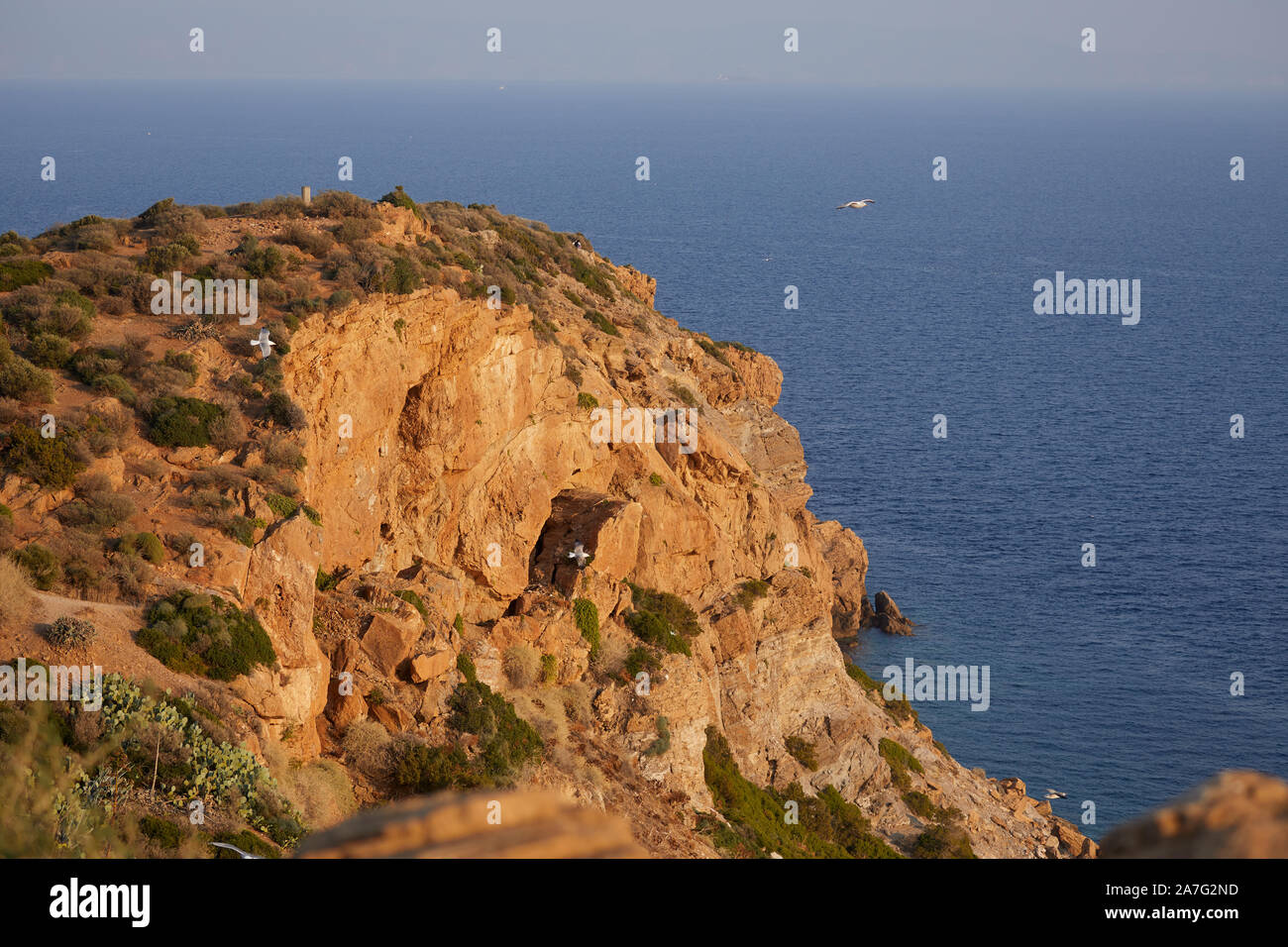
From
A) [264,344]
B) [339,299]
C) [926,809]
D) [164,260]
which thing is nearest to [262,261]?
[164,260]

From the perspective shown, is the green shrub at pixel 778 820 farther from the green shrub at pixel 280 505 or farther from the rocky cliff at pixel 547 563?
the green shrub at pixel 280 505

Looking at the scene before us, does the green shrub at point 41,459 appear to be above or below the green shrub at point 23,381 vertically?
below

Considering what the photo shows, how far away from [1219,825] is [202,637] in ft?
57.4

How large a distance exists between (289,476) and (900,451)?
78.5m

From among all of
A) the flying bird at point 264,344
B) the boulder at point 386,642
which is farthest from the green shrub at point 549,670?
the flying bird at point 264,344

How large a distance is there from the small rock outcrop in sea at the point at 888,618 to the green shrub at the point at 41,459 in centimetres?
5272

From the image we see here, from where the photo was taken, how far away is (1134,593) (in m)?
74.1

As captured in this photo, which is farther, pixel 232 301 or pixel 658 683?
pixel 658 683

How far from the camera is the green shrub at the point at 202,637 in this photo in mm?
18984

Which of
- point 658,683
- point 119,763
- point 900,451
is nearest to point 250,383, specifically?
point 119,763

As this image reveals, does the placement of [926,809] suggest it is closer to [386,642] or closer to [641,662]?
[641,662]
